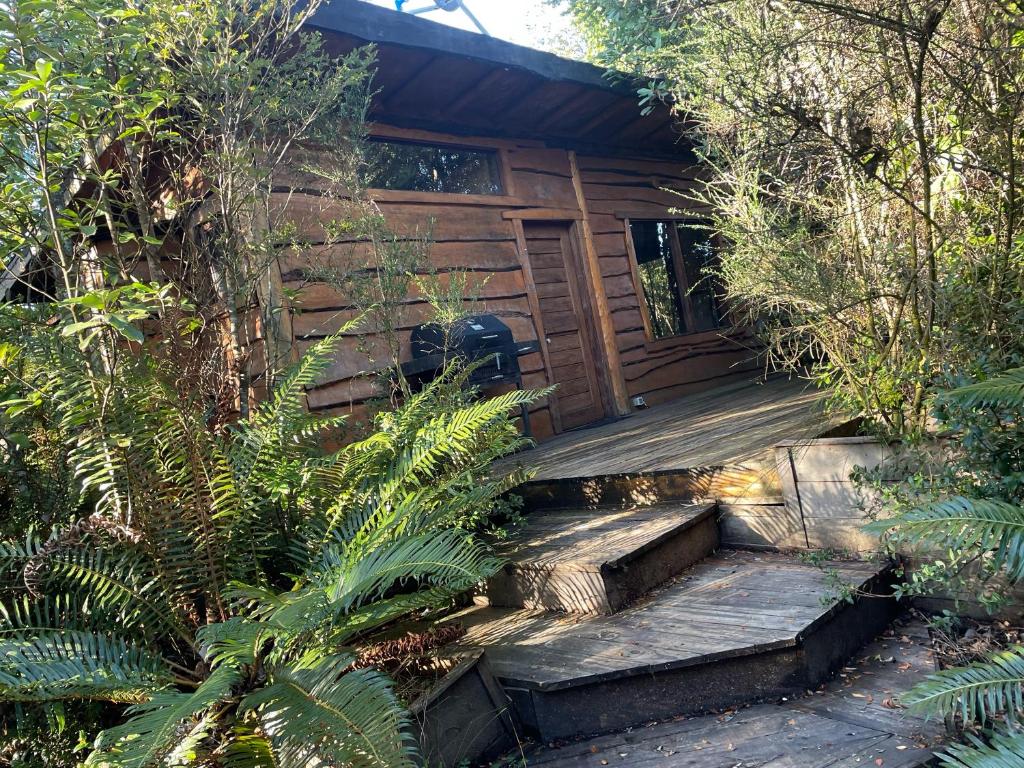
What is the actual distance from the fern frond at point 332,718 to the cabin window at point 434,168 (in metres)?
4.11

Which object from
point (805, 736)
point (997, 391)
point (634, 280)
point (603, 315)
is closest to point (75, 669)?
point (805, 736)

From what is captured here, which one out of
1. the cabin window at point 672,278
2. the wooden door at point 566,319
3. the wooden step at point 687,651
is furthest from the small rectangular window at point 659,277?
the wooden step at point 687,651

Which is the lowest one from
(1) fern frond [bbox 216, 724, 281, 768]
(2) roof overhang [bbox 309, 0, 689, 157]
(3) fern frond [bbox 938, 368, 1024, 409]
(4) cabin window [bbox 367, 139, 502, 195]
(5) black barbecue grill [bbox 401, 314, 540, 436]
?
(1) fern frond [bbox 216, 724, 281, 768]

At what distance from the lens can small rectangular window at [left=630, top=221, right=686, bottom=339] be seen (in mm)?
8062

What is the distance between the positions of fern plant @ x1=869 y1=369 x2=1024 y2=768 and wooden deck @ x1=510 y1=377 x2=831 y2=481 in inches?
35.6

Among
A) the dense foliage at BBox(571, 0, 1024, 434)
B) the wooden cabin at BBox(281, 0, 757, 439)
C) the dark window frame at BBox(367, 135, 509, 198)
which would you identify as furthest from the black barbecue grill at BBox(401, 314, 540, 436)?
the dense foliage at BBox(571, 0, 1024, 434)

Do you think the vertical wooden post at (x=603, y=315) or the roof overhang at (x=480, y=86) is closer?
the roof overhang at (x=480, y=86)

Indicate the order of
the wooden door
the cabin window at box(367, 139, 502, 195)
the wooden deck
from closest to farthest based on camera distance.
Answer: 1. the wooden deck
2. the cabin window at box(367, 139, 502, 195)
3. the wooden door

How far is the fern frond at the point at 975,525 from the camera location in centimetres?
195

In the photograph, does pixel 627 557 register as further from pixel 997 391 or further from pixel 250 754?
pixel 250 754

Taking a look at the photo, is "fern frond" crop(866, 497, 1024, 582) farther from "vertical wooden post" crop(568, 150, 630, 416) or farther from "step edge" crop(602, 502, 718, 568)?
"vertical wooden post" crop(568, 150, 630, 416)

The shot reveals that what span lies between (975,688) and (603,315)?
5.64 m

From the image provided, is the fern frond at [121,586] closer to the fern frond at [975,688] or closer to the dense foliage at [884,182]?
the fern frond at [975,688]

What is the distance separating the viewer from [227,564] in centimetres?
271
